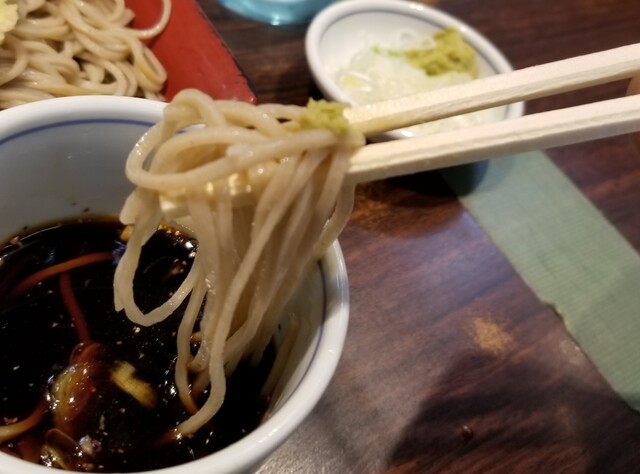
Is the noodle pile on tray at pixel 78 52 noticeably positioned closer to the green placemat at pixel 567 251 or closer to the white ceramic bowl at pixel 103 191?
the white ceramic bowl at pixel 103 191

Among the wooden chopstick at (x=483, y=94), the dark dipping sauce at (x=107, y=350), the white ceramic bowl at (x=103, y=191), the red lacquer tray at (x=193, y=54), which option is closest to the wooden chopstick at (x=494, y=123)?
the wooden chopstick at (x=483, y=94)

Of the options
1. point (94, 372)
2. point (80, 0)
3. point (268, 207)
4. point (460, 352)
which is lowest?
point (460, 352)

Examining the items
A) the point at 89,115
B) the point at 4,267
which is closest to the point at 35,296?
the point at 4,267

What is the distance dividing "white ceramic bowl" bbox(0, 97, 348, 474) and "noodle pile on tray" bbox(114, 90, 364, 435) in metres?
0.07

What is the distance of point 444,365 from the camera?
122 cm

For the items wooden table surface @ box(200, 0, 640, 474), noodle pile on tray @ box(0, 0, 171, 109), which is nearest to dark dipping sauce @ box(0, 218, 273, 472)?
wooden table surface @ box(200, 0, 640, 474)

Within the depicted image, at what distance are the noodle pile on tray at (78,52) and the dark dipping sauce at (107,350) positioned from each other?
0.51 metres

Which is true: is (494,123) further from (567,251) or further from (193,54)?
(567,251)

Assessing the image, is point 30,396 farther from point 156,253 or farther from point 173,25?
point 173,25

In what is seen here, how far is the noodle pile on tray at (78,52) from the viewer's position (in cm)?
139

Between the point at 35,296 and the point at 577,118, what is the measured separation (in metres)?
0.80

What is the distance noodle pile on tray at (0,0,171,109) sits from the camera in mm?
1388

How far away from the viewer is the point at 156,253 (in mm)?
1044

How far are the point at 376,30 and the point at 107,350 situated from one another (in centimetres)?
137
